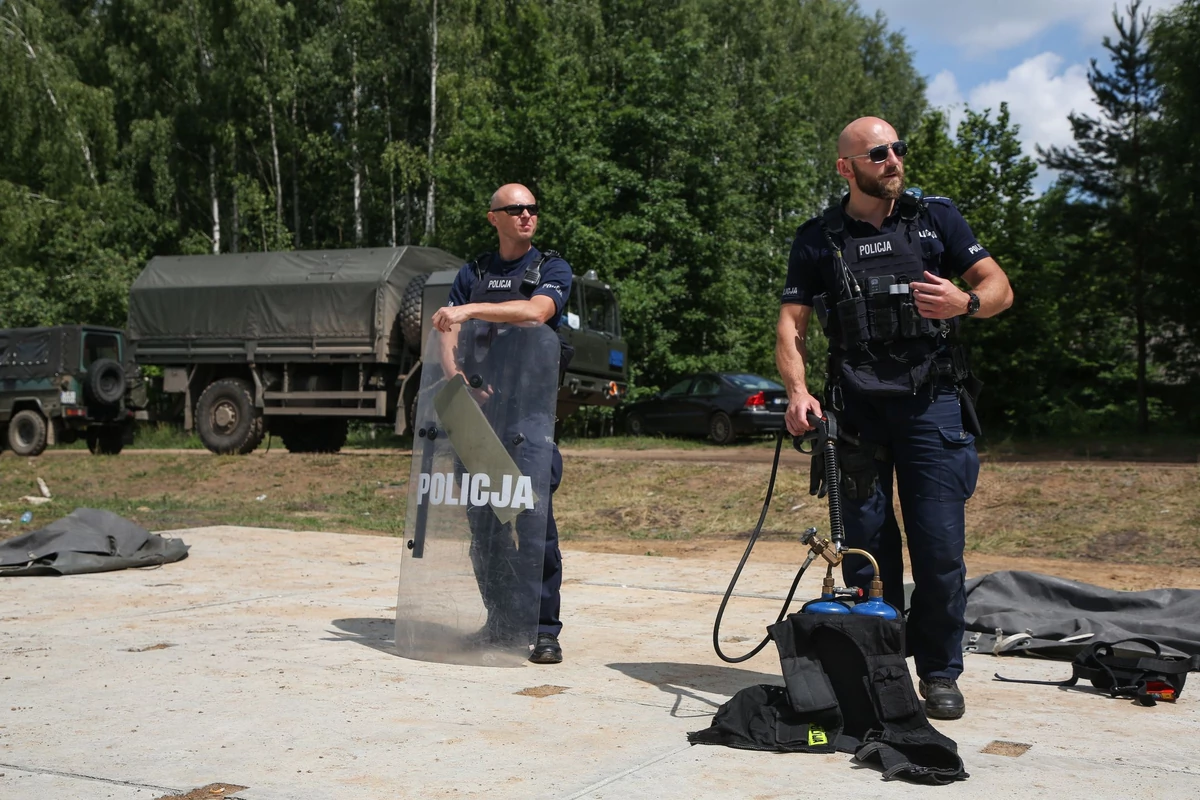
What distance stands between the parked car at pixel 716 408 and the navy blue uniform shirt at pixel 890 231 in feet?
58.8

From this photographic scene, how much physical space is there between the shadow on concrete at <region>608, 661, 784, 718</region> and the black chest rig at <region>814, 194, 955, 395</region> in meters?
1.15

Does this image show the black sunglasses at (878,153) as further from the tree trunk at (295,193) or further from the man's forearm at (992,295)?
the tree trunk at (295,193)

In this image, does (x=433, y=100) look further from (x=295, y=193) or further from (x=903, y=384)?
(x=903, y=384)

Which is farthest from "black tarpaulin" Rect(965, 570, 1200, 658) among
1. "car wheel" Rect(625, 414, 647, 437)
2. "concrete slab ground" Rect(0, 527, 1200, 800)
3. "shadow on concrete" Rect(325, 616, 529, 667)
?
"car wheel" Rect(625, 414, 647, 437)

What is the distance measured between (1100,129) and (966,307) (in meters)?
22.4

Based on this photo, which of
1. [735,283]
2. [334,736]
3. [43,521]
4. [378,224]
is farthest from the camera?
[378,224]

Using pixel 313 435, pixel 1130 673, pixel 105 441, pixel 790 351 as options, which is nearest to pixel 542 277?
pixel 790 351

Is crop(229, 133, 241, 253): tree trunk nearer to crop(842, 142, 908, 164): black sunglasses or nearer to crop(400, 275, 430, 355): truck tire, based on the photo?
crop(400, 275, 430, 355): truck tire

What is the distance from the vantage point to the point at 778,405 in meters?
22.7

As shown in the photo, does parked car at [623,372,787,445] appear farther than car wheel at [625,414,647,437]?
No

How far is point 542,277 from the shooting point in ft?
17.7

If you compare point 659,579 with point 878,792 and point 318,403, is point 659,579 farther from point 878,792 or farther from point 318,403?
point 318,403

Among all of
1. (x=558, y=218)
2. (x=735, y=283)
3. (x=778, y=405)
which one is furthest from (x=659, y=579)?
(x=735, y=283)

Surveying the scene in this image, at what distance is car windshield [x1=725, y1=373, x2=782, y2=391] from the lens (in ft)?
75.2
